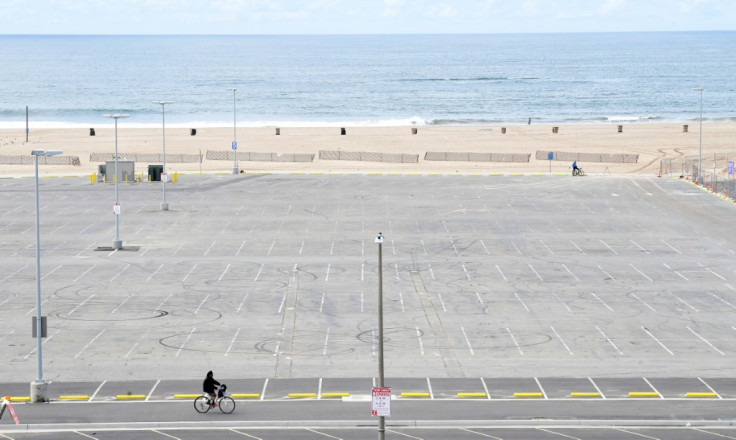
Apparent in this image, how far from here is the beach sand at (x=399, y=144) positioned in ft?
364

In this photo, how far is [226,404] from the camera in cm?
3356

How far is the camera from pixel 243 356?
134 feet

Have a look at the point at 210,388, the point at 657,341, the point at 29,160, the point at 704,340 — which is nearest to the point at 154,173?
the point at 29,160

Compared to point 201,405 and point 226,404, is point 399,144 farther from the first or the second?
point 201,405

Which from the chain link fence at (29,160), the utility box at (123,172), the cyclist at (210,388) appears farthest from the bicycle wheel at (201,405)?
the chain link fence at (29,160)

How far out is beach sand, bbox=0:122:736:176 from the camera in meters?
111

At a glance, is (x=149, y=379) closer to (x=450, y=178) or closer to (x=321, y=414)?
(x=321, y=414)

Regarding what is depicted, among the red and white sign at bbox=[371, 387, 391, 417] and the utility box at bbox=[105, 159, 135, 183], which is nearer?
the red and white sign at bbox=[371, 387, 391, 417]

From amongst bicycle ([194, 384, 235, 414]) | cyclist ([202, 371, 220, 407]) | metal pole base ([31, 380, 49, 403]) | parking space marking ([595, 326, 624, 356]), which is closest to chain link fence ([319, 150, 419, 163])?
parking space marking ([595, 326, 624, 356])

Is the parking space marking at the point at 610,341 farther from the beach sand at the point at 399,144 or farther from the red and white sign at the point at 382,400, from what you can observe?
the beach sand at the point at 399,144

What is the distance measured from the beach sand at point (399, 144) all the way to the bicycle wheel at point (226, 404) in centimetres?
7393

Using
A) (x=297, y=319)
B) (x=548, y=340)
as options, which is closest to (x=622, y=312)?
(x=548, y=340)

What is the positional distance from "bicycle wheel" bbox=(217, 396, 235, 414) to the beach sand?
7393cm

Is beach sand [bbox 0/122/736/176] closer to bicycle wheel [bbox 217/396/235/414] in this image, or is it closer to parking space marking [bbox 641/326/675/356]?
parking space marking [bbox 641/326/675/356]
